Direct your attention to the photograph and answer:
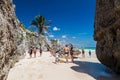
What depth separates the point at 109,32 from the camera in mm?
17812

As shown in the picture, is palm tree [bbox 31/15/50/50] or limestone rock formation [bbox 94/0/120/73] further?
palm tree [bbox 31/15/50/50]

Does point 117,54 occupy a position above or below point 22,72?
above

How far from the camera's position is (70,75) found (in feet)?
46.5

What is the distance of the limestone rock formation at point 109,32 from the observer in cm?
1625

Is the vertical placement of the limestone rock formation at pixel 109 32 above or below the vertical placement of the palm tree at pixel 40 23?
below

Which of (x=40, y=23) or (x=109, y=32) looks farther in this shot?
(x=40, y=23)

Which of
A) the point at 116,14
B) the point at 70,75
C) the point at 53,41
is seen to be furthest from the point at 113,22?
the point at 53,41

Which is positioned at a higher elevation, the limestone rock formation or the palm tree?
the palm tree

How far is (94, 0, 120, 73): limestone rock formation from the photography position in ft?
53.3

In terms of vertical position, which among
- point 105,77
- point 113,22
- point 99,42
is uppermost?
point 113,22

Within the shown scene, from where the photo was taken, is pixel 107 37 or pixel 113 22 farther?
pixel 107 37

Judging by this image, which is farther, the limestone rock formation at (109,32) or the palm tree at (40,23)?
the palm tree at (40,23)

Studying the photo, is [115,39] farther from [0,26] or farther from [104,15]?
[0,26]

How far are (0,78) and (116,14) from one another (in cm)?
1196
